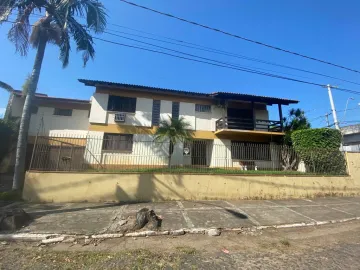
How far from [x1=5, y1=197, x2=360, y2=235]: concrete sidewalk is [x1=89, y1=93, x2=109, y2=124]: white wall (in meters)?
7.96

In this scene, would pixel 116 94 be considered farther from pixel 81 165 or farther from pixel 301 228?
pixel 301 228

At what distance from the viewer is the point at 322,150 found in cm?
1067

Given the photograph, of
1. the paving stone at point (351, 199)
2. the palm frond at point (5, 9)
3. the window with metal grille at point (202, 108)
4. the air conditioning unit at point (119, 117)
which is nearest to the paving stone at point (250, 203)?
the paving stone at point (351, 199)

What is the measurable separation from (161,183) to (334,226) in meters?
6.34

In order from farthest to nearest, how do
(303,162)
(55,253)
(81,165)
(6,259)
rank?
(303,162), (81,165), (55,253), (6,259)

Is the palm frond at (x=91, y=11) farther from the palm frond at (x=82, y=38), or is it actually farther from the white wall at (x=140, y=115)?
the white wall at (x=140, y=115)

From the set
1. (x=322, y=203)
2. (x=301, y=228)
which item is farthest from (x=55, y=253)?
(x=322, y=203)

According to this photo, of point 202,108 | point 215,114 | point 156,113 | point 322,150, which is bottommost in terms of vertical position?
point 322,150

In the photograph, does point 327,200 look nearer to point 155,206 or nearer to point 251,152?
point 251,152

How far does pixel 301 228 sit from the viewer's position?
5.87 m

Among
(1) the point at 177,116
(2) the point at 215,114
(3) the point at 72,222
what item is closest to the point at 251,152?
(2) the point at 215,114

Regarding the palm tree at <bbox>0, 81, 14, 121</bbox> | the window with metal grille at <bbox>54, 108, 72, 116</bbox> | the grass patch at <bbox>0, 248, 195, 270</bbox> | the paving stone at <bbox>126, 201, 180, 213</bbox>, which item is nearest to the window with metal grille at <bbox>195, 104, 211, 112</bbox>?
the paving stone at <bbox>126, 201, 180, 213</bbox>

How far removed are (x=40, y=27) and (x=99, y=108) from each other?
6.33 meters

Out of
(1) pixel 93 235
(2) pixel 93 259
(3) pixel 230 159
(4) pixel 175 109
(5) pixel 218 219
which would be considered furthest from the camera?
(4) pixel 175 109
